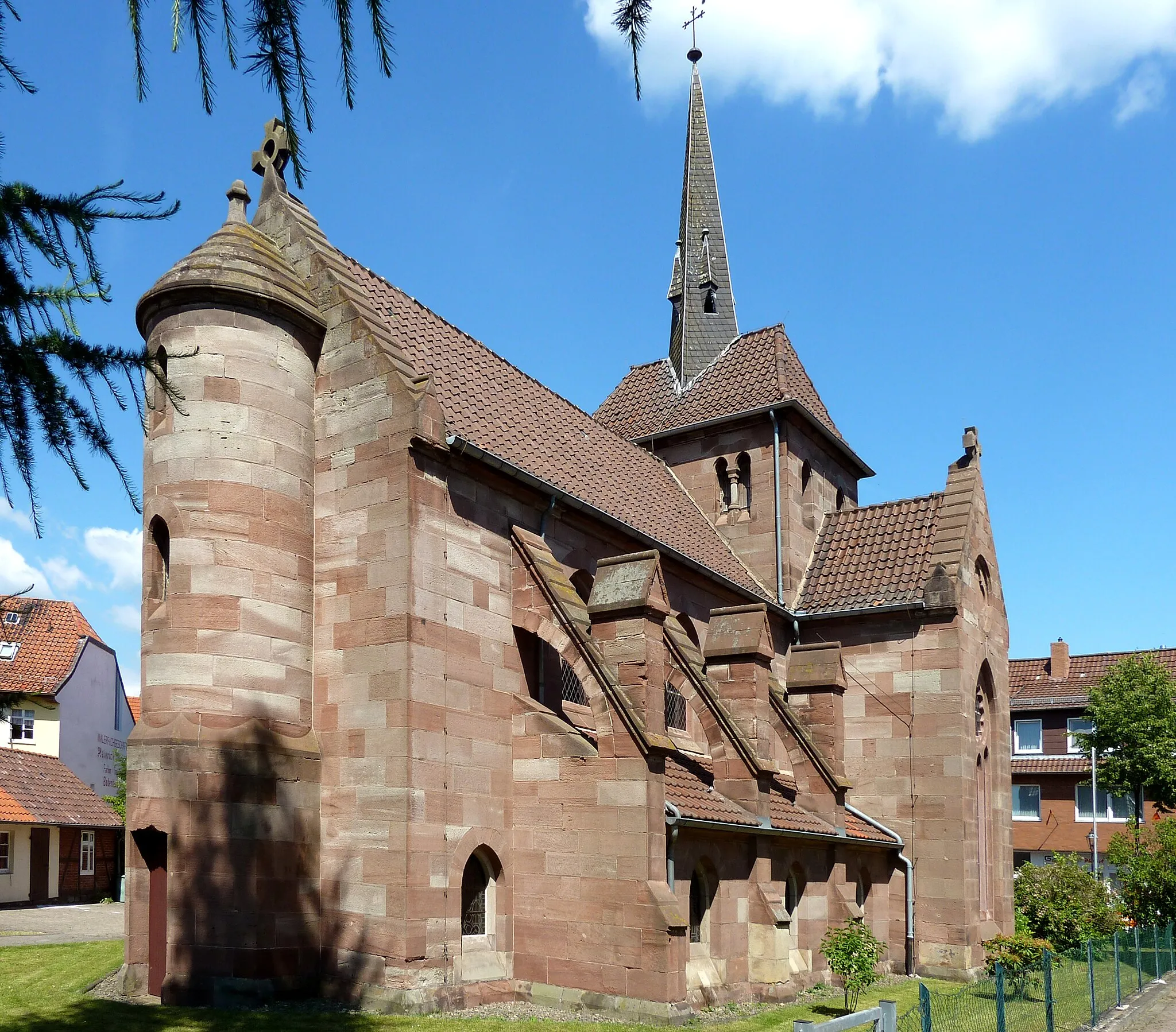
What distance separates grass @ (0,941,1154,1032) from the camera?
12.4 meters

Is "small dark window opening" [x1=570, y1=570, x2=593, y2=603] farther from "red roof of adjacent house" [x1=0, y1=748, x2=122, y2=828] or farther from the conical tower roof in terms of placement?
"red roof of adjacent house" [x1=0, y1=748, x2=122, y2=828]

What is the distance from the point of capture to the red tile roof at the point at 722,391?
2866 centimetres

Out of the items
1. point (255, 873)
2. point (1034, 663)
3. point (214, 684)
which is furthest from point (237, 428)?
point (1034, 663)

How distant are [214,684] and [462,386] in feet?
22.0

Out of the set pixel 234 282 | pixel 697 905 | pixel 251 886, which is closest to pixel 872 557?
pixel 697 905

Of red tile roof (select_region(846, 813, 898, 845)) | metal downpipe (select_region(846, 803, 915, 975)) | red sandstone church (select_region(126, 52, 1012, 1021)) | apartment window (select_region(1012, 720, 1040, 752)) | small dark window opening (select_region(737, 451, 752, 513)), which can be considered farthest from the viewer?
apartment window (select_region(1012, 720, 1040, 752))

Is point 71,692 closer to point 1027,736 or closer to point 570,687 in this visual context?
point 570,687

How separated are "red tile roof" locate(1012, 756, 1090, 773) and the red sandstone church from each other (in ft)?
111

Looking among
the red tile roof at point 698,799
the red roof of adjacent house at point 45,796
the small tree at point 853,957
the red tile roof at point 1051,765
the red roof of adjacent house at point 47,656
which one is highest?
the red roof of adjacent house at point 47,656

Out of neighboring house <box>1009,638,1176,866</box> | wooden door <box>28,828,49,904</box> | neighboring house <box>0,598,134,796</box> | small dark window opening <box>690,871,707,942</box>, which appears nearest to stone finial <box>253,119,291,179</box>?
small dark window opening <box>690,871,707,942</box>

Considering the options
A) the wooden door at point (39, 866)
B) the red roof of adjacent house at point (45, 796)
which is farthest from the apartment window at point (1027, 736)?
the wooden door at point (39, 866)

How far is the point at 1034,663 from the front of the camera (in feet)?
184

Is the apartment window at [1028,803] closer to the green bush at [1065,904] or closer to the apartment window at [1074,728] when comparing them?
the apartment window at [1074,728]

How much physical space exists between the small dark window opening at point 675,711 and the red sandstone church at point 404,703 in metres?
1.38
